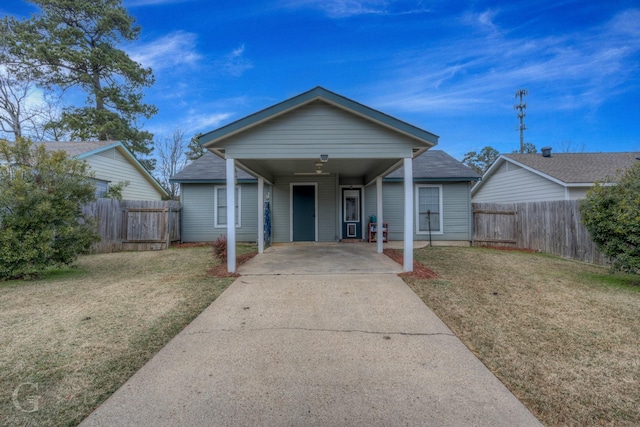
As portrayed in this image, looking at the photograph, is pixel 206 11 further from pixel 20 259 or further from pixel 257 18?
pixel 20 259

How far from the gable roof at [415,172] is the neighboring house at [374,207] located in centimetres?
4

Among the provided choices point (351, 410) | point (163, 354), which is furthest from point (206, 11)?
point (351, 410)

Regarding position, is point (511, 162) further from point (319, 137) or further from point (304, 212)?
point (319, 137)

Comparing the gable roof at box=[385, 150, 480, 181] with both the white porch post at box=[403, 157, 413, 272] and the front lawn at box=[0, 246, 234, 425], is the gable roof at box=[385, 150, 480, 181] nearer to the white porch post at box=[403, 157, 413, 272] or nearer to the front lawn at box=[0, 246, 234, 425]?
the white porch post at box=[403, 157, 413, 272]

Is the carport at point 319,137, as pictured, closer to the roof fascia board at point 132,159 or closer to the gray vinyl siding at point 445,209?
the gray vinyl siding at point 445,209

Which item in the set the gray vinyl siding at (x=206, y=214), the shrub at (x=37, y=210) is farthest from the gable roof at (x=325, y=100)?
the gray vinyl siding at (x=206, y=214)

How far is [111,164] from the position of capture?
1295 centimetres

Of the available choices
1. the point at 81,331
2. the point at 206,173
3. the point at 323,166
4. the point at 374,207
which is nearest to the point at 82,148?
the point at 206,173

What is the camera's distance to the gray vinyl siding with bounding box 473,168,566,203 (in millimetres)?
11328

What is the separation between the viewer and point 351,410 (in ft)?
6.43

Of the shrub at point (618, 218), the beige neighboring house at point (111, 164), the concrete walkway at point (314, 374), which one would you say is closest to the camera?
the concrete walkway at point (314, 374)

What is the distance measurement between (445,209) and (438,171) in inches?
60.0

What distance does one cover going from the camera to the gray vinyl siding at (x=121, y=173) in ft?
39.9

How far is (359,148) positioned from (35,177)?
6553mm
